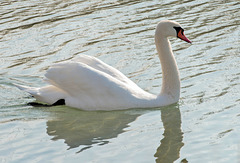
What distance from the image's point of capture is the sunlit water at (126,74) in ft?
22.4

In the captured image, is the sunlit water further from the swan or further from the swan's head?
the swan's head

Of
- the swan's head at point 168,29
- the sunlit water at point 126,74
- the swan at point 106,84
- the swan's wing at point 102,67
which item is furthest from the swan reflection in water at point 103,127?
the swan's head at point 168,29

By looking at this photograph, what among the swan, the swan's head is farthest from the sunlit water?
the swan's head

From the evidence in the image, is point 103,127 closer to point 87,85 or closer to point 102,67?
point 87,85

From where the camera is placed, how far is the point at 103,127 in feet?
25.5

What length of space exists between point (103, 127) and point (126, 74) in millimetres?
2588

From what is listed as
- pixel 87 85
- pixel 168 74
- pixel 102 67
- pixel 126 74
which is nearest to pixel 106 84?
pixel 87 85

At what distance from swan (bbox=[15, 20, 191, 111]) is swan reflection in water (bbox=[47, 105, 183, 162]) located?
0.46 feet

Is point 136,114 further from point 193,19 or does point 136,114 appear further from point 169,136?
point 193,19

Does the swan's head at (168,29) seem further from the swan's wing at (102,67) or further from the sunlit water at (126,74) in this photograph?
the sunlit water at (126,74)

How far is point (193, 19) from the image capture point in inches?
526

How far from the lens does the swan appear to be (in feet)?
26.9

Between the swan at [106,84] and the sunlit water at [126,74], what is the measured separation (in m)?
0.15

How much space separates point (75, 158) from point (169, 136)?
4.55 feet
